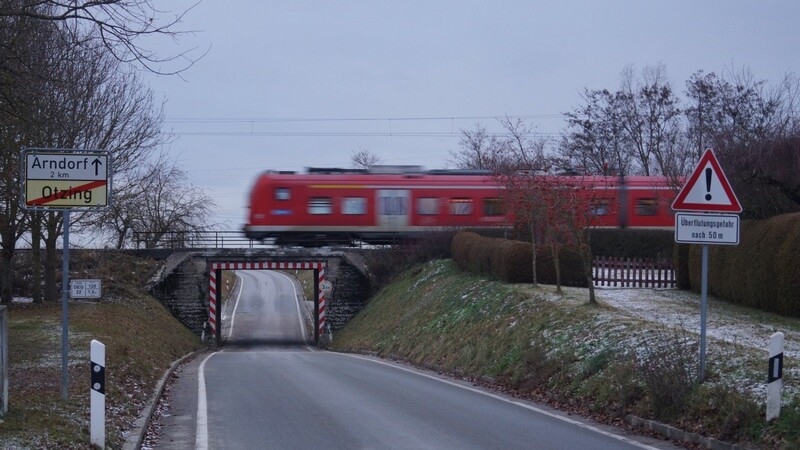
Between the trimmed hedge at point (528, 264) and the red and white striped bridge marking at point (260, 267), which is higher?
the trimmed hedge at point (528, 264)

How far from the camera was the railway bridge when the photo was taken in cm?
4359

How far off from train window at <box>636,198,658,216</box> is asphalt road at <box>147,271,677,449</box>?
20.5m

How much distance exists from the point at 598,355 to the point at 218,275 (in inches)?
1282

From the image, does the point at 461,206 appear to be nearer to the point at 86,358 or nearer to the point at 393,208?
the point at 393,208

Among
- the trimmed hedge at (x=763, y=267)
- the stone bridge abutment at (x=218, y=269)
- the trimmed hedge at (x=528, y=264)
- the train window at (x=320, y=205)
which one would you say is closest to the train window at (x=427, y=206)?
the train window at (x=320, y=205)

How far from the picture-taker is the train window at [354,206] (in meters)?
40.1

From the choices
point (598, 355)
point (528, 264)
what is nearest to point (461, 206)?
point (528, 264)

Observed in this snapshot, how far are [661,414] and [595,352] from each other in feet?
13.0

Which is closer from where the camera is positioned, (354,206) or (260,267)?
(354,206)

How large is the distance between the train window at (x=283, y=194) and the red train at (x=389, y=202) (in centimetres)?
3

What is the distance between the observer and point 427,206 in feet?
134

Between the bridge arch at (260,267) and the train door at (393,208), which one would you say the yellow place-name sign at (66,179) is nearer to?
the train door at (393,208)

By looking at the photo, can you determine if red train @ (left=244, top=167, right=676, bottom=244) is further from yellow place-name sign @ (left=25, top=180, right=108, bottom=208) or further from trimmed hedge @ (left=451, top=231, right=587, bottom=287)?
yellow place-name sign @ (left=25, top=180, right=108, bottom=208)

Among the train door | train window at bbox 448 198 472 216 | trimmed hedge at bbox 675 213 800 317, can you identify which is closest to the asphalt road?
trimmed hedge at bbox 675 213 800 317
